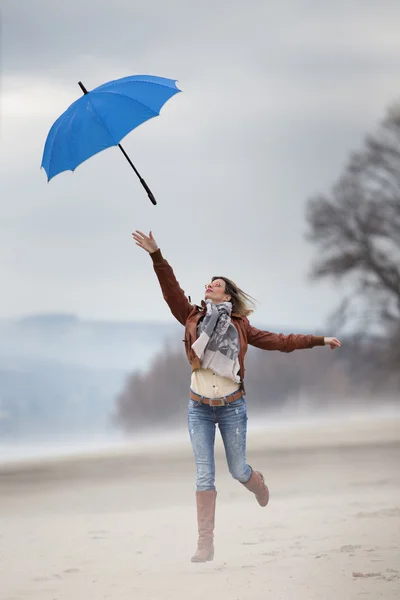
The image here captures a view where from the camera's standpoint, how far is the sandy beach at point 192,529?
316 inches

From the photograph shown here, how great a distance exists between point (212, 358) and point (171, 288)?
1.72 feet

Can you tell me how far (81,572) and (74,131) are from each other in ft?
9.98

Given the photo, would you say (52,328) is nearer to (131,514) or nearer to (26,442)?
(26,442)

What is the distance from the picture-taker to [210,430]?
823 cm

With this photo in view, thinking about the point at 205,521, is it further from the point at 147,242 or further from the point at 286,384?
the point at 286,384

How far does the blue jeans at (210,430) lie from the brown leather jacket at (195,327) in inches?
9.5

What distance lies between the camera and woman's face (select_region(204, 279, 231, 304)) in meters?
8.36

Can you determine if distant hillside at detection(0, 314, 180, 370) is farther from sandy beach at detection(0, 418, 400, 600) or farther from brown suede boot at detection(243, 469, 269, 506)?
brown suede boot at detection(243, 469, 269, 506)

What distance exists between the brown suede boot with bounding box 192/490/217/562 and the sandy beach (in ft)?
0.38

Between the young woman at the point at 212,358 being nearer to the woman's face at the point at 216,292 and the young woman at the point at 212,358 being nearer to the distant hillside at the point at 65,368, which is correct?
the woman's face at the point at 216,292

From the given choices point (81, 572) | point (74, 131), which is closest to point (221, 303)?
point (74, 131)

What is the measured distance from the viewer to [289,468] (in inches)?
632

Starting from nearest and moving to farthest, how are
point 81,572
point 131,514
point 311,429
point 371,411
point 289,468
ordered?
point 81,572 < point 131,514 < point 289,468 < point 311,429 < point 371,411

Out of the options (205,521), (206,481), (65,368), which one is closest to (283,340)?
(206,481)
